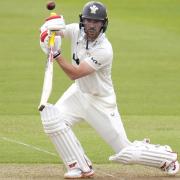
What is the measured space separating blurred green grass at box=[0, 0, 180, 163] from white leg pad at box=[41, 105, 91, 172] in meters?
1.17

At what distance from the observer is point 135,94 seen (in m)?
16.1

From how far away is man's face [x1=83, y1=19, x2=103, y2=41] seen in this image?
8.35 m

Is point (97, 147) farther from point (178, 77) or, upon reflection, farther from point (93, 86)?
point (178, 77)

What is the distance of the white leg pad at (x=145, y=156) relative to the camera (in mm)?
8367

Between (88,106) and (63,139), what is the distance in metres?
0.52

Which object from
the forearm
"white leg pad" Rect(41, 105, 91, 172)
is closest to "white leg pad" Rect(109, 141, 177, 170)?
"white leg pad" Rect(41, 105, 91, 172)

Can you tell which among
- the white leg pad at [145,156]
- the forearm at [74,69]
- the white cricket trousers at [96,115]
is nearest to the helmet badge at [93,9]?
the forearm at [74,69]

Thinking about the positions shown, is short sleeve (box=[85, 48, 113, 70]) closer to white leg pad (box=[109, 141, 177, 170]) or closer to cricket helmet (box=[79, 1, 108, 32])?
cricket helmet (box=[79, 1, 108, 32])

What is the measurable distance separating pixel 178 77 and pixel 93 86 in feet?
31.8

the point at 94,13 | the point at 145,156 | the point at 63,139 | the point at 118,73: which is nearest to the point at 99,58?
the point at 94,13

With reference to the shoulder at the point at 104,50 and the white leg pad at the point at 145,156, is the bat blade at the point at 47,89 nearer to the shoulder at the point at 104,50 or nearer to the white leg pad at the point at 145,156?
the shoulder at the point at 104,50

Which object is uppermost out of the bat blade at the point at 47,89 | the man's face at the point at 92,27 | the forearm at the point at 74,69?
the man's face at the point at 92,27

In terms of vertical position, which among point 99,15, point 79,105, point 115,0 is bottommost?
point 115,0

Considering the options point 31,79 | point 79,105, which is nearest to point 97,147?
point 79,105
